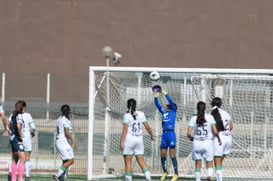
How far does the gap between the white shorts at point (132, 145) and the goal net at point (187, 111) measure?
4.53m

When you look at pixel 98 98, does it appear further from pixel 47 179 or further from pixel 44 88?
pixel 44 88

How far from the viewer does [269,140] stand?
80.2 ft

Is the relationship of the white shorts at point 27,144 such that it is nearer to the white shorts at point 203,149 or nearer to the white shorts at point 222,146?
the white shorts at point 203,149

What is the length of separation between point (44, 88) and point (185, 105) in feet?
53.8

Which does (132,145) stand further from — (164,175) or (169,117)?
(164,175)

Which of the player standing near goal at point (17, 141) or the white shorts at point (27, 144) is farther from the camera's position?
the white shorts at point (27, 144)

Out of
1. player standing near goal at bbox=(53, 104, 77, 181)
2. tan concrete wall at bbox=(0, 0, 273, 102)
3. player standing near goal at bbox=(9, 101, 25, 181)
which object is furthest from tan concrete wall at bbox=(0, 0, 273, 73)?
player standing near goal at bbox=(9, 101, 25, 181)

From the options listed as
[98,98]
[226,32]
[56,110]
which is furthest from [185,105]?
[226,32]

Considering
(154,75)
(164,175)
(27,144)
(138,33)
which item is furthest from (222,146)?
(138,33)

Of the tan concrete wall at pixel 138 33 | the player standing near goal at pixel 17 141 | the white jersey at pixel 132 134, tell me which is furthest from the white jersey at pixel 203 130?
the tan concrete wall at pixel 138 33

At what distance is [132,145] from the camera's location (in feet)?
62.5

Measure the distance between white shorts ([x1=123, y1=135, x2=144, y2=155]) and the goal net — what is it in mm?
4531

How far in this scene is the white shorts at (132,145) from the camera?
19047 mm

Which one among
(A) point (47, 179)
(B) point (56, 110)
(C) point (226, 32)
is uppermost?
(C) point (226, 32)
